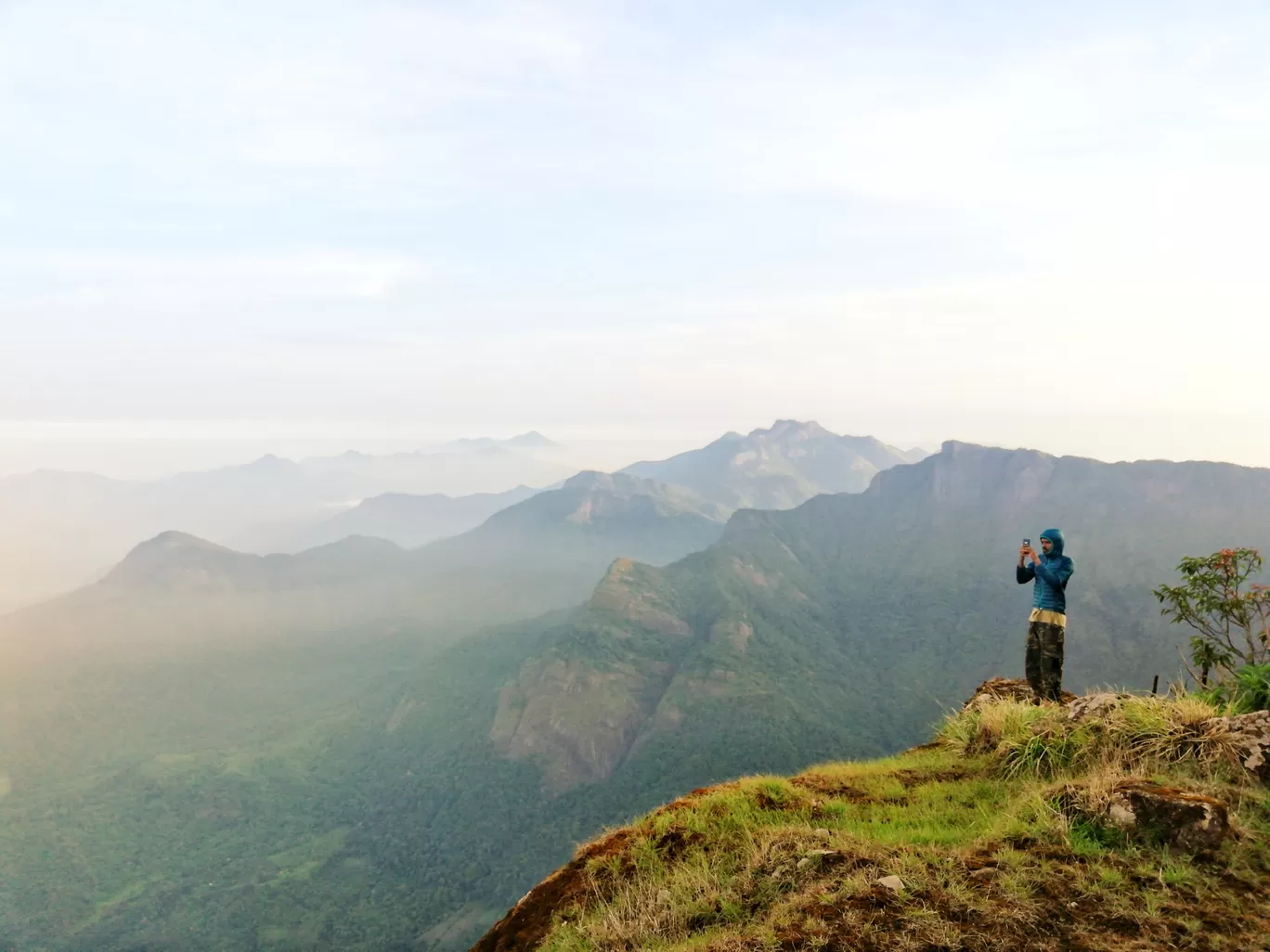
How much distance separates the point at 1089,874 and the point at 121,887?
182 m

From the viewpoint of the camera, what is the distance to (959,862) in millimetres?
6066

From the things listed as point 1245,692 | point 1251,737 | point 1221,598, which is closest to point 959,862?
point 1251,737

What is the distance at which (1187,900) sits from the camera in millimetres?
5258

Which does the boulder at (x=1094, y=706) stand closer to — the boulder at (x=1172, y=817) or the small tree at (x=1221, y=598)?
the boulder at (x=1172, y=817)

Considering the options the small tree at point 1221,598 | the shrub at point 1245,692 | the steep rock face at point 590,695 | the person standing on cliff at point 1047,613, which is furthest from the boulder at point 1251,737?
the steep rock face at point 590,695

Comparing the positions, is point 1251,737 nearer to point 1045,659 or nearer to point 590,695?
point 1045,659

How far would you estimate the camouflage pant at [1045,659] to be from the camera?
12.2m

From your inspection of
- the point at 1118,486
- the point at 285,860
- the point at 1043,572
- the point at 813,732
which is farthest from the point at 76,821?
the point at 1118,486

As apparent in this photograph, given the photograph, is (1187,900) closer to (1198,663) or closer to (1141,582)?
(1198,663)

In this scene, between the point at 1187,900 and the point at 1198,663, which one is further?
the point at 1198,663

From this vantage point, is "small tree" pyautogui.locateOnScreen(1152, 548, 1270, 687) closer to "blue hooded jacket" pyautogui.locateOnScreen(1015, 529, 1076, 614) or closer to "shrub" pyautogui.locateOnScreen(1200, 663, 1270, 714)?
"blue hooded jacket" pyautogui.locateOnScreen(1015, 529, 1076, 614)

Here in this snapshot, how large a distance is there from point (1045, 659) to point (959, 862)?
8047mm

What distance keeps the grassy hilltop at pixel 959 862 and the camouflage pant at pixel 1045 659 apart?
2.92m

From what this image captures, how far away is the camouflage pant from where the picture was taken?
39.9 ft
